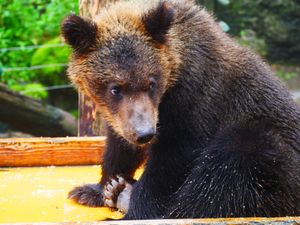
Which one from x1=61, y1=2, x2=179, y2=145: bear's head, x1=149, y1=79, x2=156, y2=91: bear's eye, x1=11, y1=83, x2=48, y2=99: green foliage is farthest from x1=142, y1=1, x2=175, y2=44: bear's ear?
x1=11, y1=83, x2=48, y2=99: green foliage

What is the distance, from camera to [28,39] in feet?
44.2

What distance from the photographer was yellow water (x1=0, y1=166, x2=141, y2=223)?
505 centimetres

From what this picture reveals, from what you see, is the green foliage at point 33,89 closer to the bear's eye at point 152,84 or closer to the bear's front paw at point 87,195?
the bear's front paw at point 87,195

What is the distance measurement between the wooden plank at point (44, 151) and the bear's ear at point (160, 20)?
211 cm

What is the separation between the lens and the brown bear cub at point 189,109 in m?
4.50

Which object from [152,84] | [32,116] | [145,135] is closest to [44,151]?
[152,84]

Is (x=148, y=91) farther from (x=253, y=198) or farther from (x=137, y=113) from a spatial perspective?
(x=253, y=198)

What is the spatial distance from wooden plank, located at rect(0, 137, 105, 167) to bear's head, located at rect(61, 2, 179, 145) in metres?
1.70

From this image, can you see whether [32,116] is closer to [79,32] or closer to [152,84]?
[79,32]

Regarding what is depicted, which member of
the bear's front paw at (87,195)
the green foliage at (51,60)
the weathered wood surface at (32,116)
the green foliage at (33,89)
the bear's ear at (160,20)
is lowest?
the green foliage at (33,89)

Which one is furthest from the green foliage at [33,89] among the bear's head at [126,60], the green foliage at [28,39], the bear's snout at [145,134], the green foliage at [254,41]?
the bear's snout at [145,134]

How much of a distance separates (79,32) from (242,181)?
156 centimetres

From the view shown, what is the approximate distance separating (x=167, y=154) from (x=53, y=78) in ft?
28.4

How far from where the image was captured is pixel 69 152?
661 centimetres
